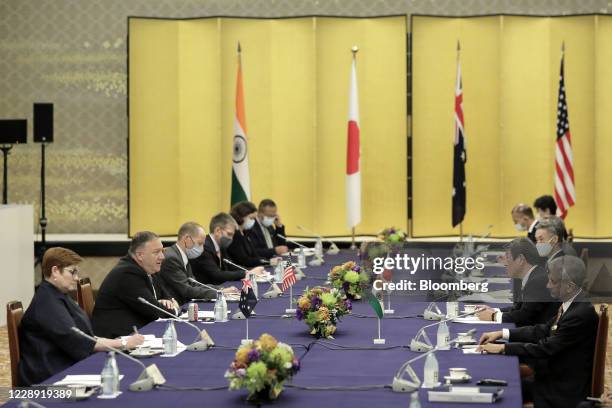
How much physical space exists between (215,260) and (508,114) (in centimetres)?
504

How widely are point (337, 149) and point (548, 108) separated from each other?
8.39 ft

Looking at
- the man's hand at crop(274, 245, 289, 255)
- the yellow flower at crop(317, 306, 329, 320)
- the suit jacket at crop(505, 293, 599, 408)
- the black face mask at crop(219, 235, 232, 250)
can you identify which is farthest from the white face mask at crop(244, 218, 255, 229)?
the suit jacket at crop(505, 293, 599, 408)

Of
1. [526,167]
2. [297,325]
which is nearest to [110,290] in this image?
[297,325]

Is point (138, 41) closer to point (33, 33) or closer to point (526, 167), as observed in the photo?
point (33, 33)

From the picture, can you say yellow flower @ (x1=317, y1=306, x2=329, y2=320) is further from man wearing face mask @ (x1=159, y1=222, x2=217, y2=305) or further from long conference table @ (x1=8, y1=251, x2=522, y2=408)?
man wearing face mask @ (x1=159, y1=222, x2=217, y2=305)

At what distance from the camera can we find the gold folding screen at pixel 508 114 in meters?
12.4

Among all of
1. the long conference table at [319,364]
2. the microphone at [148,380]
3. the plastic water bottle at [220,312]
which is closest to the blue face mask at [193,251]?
the long conference table at [319,364]

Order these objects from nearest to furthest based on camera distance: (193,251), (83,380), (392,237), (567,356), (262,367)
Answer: (262,367)
(83,380)
(567,356)
(193,251)
(392,237)

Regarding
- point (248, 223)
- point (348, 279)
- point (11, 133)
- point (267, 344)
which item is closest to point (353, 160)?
point (248, 223)

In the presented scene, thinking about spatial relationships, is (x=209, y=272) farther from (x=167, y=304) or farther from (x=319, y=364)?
(x=319, y=364)

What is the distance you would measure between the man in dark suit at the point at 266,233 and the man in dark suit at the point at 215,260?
71.2 inches

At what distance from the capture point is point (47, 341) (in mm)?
5223

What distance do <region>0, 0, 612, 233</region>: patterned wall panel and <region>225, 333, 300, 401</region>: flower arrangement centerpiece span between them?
9.71 metres

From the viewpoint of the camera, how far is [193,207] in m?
12.9
